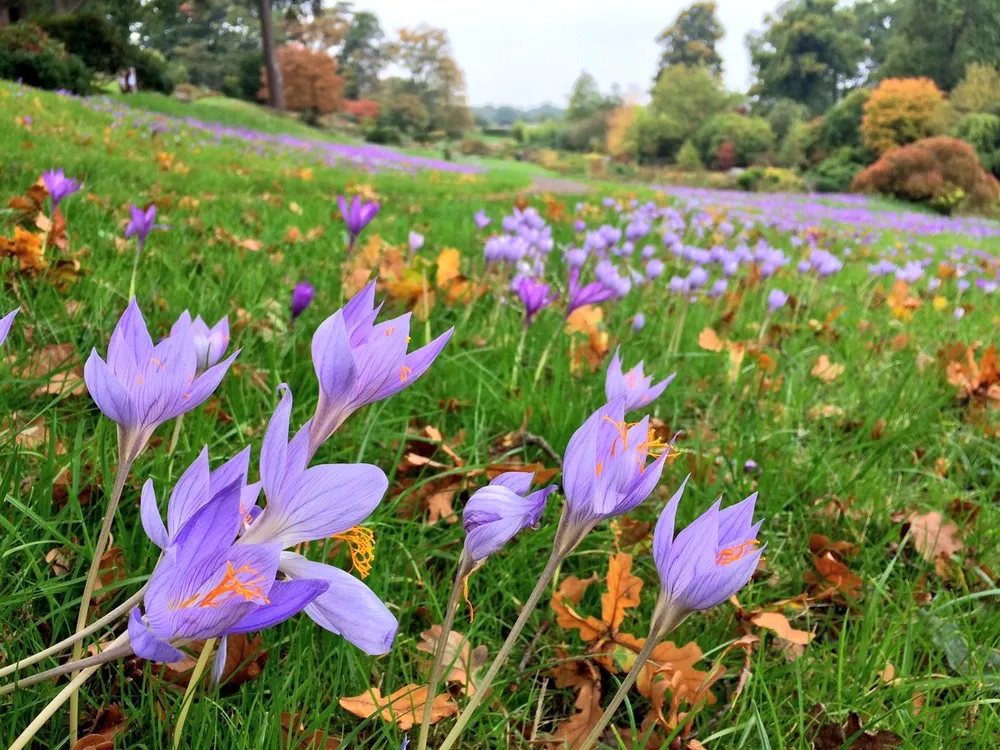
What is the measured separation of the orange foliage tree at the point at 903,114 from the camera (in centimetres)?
2827

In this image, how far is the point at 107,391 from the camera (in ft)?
1.93

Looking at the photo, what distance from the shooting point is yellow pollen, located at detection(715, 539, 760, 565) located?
0.63m

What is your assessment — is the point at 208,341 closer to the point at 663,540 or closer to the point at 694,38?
the point at 663,540

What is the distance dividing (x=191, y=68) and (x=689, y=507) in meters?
56.7

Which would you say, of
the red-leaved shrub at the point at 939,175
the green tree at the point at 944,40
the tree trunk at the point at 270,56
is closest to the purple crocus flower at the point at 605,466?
the red-leaved shrub at the point at 939,175

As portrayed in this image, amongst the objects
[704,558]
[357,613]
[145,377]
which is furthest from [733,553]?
[145,377]

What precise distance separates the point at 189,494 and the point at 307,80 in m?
42.4

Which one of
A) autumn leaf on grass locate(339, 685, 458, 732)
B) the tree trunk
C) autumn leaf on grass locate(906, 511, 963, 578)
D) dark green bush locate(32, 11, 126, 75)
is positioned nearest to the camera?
autumn leaf on grass locate(339, 685, 458, 732)

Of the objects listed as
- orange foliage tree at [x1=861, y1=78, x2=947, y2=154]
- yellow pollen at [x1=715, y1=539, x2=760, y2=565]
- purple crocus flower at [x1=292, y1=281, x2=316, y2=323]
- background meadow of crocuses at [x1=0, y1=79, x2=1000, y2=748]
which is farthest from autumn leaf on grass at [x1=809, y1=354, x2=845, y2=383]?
orange foliage tree at [x1=861, y1=78, x2=947, y2=154]

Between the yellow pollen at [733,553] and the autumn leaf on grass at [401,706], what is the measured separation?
17.7 inches

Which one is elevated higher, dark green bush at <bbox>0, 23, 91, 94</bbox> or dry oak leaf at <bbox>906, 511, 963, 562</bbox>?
dark green bush at <bbox>0, 23, 91, 94</bbox>

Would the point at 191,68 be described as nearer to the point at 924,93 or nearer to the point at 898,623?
the point at 924,93

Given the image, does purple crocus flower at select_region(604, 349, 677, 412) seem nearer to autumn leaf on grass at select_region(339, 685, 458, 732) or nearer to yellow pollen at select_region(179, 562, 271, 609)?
autumn leaf on grass at select_region(339, 685, 458, 732)

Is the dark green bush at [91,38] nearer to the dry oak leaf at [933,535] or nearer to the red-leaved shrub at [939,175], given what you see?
the dry oak leaf at [933,535]
